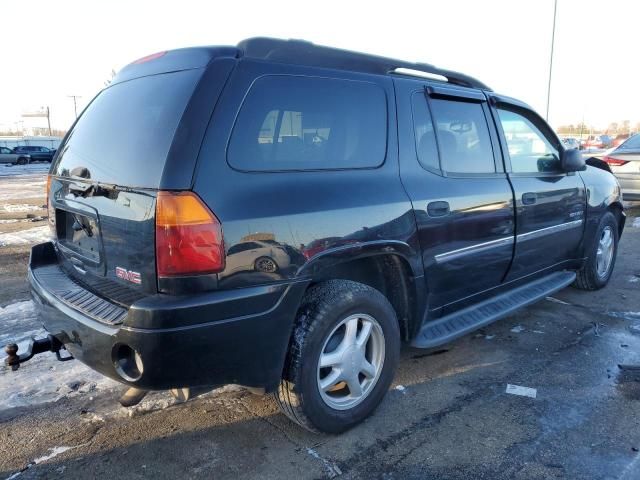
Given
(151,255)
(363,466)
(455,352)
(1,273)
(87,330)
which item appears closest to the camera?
(151,255)

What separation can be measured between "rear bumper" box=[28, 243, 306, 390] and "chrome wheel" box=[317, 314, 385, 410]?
34cm

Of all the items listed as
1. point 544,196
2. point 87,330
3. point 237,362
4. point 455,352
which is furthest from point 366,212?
point 544,196

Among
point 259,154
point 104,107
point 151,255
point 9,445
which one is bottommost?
point 9,445

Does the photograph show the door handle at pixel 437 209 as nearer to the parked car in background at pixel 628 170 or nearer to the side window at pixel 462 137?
the side window at pixel 462 137

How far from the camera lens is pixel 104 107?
2.80 meters

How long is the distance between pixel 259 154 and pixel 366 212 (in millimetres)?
655

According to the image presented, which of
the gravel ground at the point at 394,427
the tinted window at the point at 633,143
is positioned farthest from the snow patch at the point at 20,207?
the tinted window at the point at 633,143

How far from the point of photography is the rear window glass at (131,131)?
2193 millimetres

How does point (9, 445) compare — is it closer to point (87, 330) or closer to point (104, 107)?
point (87, 330)

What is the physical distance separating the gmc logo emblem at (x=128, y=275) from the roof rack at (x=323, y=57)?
1.12 m

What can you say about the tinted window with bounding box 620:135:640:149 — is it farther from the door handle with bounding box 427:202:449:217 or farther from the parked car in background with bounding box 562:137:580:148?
the door handle with bounding box 427:202:449:217

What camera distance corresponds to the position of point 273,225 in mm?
2246

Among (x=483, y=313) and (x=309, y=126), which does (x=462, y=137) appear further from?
(x=309, y=126)

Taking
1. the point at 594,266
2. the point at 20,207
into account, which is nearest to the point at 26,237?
the point at 20,207
